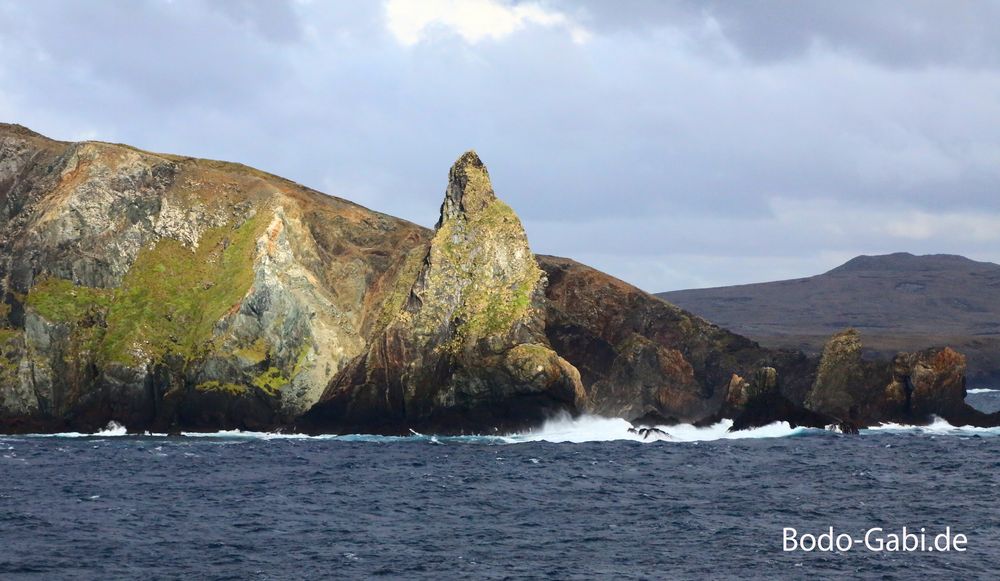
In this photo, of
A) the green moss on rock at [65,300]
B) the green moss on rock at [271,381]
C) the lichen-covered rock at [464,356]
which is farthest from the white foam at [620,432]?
the green moss on rock at [65,300]

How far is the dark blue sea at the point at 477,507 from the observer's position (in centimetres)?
4353

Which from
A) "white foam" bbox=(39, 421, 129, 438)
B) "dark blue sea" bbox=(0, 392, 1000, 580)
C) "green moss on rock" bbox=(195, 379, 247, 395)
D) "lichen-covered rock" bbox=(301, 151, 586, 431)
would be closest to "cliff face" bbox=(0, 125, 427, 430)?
"green moss on rock" bbox=(195, 379, 247, 395)

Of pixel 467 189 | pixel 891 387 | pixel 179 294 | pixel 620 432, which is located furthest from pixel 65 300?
pixel 891 387

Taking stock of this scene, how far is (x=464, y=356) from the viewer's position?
95.2 m

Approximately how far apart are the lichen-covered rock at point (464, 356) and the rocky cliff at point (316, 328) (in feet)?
0.57

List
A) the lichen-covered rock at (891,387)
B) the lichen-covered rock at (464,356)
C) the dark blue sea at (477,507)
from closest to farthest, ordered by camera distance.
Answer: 1. the dark blue sea at (477,507)
2. the lichen-covered rock at (464,356)
3. the lichen-covered rock at (891,387)

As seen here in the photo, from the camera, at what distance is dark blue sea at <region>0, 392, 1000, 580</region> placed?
43.5 meters

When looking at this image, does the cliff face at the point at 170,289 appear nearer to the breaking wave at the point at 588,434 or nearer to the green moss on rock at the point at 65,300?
the green moss on rock at the point at 65,300

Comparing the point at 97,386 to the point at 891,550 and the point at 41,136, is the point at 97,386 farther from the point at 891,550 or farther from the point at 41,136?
the point at 891,550

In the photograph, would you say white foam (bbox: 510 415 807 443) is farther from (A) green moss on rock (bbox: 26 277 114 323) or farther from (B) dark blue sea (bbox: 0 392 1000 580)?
(A) green moss on rock (bbox: 26 277 114 323)

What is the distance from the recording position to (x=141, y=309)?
103m

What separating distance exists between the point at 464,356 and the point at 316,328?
14.5 metres

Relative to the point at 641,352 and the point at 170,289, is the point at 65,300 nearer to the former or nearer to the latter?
the point at 170,289

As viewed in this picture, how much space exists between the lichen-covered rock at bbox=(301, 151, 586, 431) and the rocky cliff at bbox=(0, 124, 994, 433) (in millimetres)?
173
